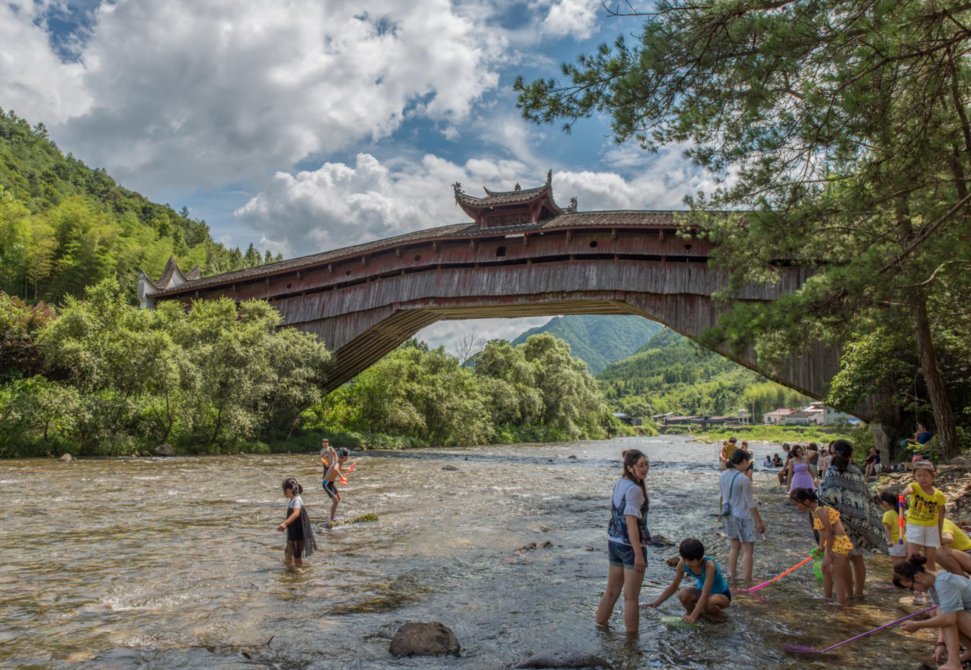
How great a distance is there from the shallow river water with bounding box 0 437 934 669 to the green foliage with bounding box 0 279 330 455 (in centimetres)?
893

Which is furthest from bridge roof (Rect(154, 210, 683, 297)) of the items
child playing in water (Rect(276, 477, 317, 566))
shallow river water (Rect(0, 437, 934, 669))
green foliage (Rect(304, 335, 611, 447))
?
child playing in water (Rect(276, 477, 317, 566))

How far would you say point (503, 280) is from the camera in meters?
24.6

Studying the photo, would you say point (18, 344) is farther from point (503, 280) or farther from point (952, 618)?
point (952, 618)

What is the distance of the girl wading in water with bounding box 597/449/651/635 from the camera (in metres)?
4.68

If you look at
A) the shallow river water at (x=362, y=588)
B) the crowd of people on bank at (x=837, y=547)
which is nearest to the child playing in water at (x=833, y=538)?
the crowd of people on bank at (x=837, y=547)

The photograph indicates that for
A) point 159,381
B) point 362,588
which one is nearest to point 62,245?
point 159,381

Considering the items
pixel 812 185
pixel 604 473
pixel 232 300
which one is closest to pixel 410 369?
pixel 232 300

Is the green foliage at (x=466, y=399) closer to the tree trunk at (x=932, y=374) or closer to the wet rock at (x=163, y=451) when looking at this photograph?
the wet rock at (x=163, y=451)

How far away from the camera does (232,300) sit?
28.7m

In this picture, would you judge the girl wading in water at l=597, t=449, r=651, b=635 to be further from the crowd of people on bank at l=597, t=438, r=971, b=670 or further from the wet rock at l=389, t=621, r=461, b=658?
the wet rock at l=389, t=621, r=461, b=658

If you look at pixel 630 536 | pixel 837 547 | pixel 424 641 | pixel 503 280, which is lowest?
pixel 424 641

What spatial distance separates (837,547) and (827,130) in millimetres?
4058

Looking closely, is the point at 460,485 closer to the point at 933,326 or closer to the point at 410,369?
the point at 933,326

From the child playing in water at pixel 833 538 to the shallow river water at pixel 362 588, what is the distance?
277mm
